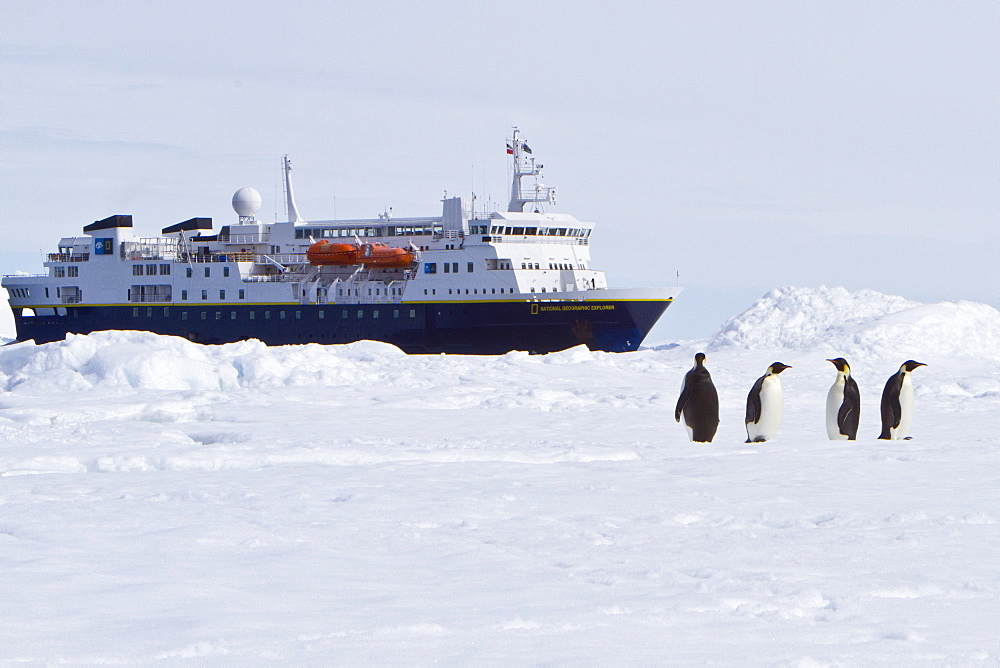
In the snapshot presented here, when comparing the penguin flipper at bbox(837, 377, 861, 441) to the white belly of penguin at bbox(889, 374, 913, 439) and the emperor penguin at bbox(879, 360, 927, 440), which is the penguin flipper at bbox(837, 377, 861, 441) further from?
the white belly of penguin at bbox(889, 374, 913, 439)

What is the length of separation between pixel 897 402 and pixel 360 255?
27.7 meters

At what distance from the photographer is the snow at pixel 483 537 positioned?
5.00 m

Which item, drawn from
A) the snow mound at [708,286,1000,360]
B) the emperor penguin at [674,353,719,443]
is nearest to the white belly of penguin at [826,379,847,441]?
the emperor penguin at [674,353,719,443]

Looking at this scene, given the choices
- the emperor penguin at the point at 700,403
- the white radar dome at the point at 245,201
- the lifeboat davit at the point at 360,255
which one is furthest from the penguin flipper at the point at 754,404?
the white radar dome at the point at 245,201

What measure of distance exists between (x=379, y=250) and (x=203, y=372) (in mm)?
19221

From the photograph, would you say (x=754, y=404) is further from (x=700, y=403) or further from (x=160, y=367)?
(x=160, y=367)

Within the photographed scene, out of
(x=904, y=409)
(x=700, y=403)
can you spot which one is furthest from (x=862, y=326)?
(x=700, y=403)

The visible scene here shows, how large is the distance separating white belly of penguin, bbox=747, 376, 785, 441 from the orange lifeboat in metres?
27.3

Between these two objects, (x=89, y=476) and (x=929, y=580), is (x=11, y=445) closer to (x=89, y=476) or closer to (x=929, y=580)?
(x=89, y=476)

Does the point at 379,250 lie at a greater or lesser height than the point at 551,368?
greater

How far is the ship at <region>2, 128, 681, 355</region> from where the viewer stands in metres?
36.6

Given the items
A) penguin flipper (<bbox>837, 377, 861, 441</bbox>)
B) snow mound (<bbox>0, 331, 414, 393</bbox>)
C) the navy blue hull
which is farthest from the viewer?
the navy blue hull

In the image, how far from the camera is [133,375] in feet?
63.6

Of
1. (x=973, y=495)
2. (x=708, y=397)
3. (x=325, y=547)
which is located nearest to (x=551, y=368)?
(x=708, y=397)
